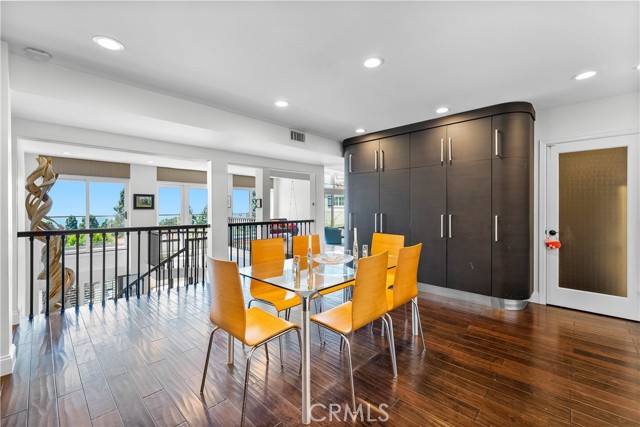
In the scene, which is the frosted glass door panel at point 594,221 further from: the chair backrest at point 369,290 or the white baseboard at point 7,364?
the white baseboard at point 7,364

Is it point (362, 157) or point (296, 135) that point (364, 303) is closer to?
point (296, 135)

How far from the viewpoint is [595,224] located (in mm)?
3322

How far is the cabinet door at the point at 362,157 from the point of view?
470 cm

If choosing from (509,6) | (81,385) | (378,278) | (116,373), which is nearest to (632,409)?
(378,278)

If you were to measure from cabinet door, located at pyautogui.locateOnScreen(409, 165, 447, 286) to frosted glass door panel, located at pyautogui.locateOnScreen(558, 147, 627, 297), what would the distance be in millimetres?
1413

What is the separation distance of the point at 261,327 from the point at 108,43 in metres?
2.44

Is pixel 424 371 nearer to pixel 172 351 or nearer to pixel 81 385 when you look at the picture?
pixel 172 351

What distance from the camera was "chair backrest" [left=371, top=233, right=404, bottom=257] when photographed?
10.5 ft

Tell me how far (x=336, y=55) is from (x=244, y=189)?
749cm

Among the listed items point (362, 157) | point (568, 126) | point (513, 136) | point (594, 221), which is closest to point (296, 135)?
point (362, 157)

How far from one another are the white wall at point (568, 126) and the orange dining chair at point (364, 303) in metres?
2.87

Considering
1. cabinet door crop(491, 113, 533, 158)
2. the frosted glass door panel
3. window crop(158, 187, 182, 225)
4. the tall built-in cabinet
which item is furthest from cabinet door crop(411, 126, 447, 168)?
window crop(158, 187, 182, 225)

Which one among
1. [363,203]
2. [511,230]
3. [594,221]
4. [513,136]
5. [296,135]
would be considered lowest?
[511,230]

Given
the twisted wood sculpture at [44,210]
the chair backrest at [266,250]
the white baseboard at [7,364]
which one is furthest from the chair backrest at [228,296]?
the twisted wood sculpture at [44,210]
